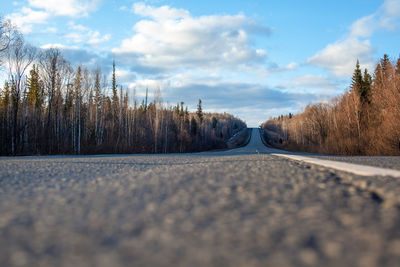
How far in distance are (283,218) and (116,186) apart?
261 cm

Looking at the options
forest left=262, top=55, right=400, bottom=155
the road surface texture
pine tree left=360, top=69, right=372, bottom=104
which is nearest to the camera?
the road surface texture

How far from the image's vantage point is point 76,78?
103 ft

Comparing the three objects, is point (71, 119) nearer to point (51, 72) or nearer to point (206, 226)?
point (51, 72)

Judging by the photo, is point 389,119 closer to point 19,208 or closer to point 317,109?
point 19,208

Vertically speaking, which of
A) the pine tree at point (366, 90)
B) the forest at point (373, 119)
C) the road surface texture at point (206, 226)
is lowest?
the road surface texture at point (206, 226)

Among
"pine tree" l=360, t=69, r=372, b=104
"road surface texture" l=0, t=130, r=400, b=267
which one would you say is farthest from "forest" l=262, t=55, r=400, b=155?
"road surface texture" l=0, t=130, r=400, b=267

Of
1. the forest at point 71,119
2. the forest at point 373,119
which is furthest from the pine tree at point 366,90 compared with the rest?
the forest at point 71,119

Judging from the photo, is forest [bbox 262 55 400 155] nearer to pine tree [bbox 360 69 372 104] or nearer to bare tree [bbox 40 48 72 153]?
pine tree [bbox 360 69 372 104]

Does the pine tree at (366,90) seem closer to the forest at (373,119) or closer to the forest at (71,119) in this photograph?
the forest at (373,119)

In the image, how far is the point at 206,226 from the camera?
7.03 feet

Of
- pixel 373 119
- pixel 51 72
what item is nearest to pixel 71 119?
pixel 51 72

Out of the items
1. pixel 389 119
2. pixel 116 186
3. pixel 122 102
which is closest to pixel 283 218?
pixel 116 186

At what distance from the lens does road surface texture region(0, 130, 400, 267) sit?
1.61 m

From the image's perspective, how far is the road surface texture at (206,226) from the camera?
1609mm
